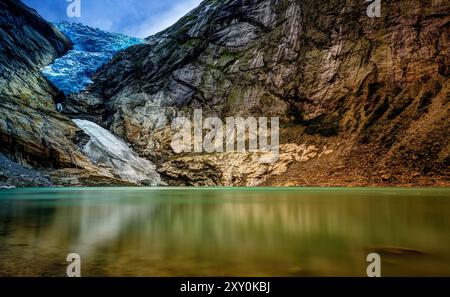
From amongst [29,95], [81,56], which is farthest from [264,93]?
[81,56]

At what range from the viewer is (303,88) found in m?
85.6

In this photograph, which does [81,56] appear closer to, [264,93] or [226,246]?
[264,93]

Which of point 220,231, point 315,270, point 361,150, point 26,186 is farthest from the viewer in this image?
point 361,150

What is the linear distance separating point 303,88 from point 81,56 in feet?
262

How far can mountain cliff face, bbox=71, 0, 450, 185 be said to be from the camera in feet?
216

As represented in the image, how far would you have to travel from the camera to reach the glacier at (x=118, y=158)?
8169 centimetres

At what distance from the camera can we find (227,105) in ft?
305

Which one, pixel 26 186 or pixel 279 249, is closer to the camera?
pixel 279 249

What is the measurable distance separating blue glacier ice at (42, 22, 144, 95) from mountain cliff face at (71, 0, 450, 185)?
21.3ft

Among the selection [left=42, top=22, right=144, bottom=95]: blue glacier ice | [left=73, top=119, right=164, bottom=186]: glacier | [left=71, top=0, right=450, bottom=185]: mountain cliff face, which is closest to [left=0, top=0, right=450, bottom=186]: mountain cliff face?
[left=71, top=0, right=450, bottom=185]: mountain cliff face

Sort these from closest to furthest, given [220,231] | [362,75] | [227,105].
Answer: [220,231], [362,75], [227,105]

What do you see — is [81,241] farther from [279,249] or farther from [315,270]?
[315,270]
